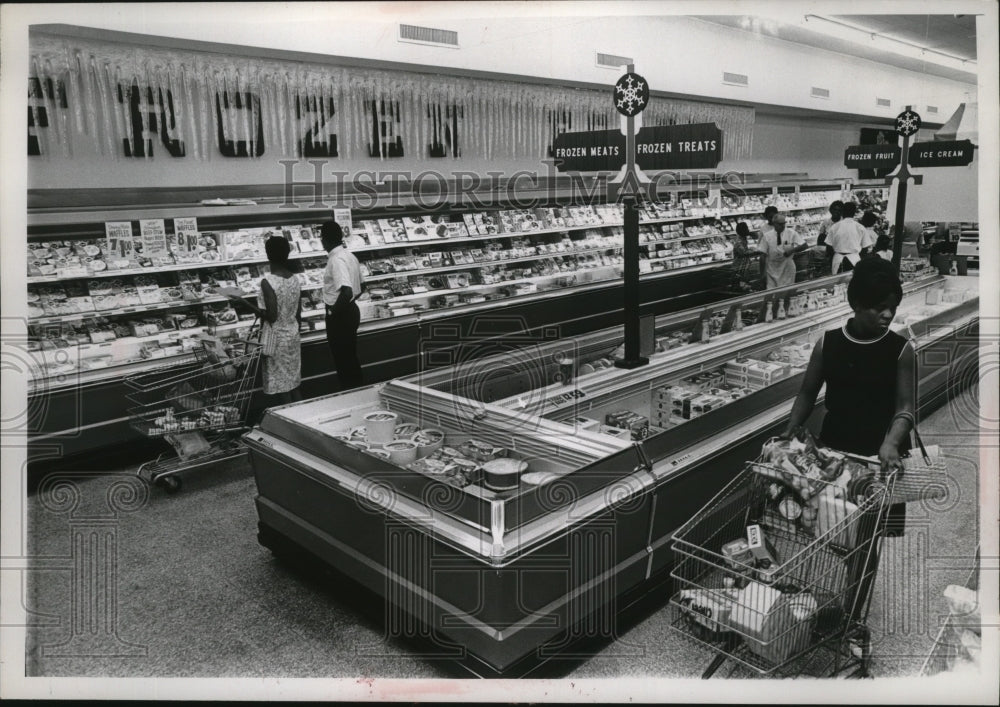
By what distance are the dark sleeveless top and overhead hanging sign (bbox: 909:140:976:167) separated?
508cm

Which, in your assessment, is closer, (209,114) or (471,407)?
(471,407)

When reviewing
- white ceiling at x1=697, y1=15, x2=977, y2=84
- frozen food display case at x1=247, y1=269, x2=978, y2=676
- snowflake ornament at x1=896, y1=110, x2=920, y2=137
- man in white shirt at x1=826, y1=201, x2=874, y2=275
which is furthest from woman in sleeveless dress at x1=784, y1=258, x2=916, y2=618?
man in white shirt at x1=826, y1=201, x2=874, y2=275

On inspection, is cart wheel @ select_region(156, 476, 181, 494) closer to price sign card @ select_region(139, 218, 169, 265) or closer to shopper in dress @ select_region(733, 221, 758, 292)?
price sign card @ select_region(139, 218, 169, 265)

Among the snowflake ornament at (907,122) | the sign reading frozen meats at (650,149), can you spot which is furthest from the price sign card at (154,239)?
the snowflake ornament at (907,122)

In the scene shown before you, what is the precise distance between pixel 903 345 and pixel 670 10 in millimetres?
1657

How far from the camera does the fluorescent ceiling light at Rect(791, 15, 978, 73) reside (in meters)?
8.84

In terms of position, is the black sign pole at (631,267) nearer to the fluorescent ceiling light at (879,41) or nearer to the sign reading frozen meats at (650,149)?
the sign reading frozen meats at (650,149)

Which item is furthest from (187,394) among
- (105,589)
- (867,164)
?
(867,164)

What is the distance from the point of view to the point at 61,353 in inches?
202

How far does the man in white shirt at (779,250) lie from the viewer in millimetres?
8562

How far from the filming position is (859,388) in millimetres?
3010

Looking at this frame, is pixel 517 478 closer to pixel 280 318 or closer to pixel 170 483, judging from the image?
pixel 280 318

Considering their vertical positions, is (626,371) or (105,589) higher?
(626,371)

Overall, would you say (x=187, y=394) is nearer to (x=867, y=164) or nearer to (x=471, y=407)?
(x=471, y=407)
